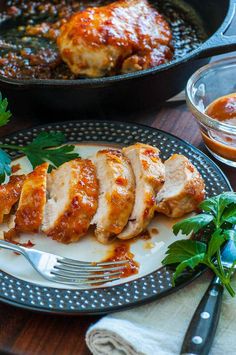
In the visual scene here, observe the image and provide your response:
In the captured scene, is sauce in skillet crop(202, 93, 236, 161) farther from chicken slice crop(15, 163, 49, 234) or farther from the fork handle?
the fork handle

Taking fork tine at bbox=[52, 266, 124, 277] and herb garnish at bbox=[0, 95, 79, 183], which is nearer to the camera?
fork tine at bbox=[52, 266, 124, 277]

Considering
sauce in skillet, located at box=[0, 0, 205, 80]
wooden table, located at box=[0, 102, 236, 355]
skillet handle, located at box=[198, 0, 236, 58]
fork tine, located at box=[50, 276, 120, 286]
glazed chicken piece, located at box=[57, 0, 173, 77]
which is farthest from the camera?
sauce in skillet, located at box=[0, 0, 205, 80]

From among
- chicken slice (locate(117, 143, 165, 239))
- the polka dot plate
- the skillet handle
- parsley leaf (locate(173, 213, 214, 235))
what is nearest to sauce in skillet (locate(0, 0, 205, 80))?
the skillet handle

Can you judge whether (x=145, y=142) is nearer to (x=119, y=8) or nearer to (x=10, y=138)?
(x=10, y=138)

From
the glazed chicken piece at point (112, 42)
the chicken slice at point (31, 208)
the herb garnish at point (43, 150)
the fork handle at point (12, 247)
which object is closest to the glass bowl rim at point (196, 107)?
the glazed chicken piece at point (112, 42)

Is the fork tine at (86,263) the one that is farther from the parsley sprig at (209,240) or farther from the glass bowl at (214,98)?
the glass bowl at (214,98)

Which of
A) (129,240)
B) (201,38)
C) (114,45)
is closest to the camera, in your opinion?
(129,240)

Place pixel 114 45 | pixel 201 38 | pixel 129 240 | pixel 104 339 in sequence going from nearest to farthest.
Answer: pixel 104 339 → pixel 129 240 → pixel 114 45 → pixel 201 38

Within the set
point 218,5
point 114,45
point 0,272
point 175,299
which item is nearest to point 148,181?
point 175,299
